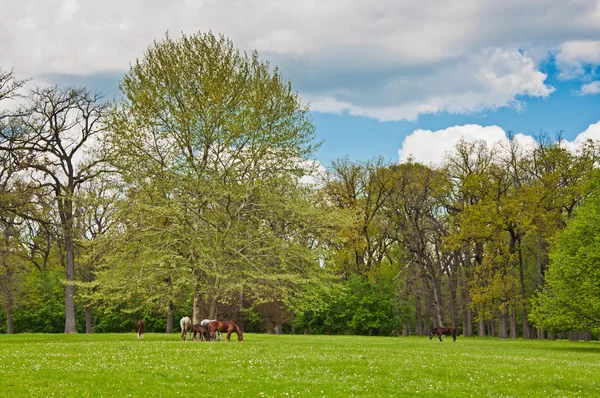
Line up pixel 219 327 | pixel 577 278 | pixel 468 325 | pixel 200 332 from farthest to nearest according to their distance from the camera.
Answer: pixel 468 325
pixel 577 278
pixel 200 332
pixel 219 327

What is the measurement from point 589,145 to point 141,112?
1671 inches

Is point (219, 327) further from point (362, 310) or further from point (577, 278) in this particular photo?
point (362, 310)

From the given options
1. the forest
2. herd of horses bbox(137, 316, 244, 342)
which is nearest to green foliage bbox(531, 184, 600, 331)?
the forest

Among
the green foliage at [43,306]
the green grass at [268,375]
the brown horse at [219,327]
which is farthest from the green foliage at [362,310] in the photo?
the green grass at [268,375]

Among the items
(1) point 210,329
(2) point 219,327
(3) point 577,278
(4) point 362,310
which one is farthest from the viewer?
(4) point 362,310

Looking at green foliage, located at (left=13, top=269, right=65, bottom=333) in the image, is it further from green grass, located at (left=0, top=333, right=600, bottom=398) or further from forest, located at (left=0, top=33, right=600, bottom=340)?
green grass, located at (left=0, top=333, right=600, bottom=398)

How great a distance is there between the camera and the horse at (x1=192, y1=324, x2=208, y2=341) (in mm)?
33688

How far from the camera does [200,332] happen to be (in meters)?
33.8

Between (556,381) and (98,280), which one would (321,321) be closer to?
(98,280)

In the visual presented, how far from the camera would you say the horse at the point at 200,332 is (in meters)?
33.7

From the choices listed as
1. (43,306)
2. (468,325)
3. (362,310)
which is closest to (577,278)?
(362,310)

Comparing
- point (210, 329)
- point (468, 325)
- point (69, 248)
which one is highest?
point (69, 248)

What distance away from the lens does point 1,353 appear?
21.0 m

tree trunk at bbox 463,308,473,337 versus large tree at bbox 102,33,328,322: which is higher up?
large tree at bbox 102,33,328,322
